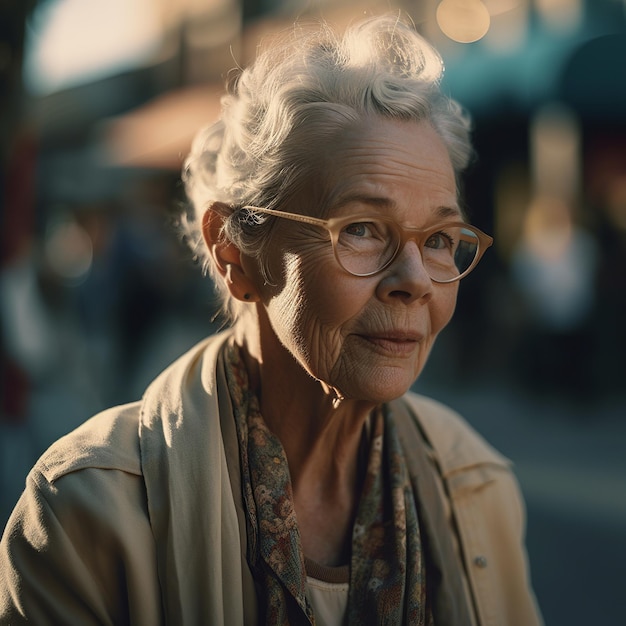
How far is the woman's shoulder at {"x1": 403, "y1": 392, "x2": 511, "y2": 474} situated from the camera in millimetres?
2266

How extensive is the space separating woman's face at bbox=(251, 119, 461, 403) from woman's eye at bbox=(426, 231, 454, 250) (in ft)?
0.17

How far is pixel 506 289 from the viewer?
9.98 meters

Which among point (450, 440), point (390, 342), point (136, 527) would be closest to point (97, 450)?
point (136, 527)

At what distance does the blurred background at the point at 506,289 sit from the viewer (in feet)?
16.5

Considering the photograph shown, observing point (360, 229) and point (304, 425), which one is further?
point (304, 425)

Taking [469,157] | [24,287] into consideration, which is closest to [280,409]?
[469,157]

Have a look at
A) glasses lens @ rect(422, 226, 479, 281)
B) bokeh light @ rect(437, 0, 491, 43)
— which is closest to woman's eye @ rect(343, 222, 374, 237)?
glasses lens @ rect(422, 226, 479, 281)

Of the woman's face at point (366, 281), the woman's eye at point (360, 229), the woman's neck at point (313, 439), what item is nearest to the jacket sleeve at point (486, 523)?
the woman's neck at point (313, 439)

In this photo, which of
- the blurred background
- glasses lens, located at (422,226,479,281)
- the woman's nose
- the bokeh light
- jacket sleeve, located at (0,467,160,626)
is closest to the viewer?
jacket sleeve, located at (0,467,160,626)

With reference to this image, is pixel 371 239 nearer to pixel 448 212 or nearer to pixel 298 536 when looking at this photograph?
pixel 448 212

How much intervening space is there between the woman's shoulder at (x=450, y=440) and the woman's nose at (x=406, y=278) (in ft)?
2.00

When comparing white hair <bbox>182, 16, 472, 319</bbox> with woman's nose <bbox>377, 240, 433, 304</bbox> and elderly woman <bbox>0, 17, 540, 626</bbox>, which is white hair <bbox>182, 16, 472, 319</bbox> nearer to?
elderly woman <bbox>0, 17, 540, 626</bbox>

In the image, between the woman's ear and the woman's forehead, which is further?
the woman's ear

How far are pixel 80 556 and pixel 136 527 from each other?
13cm
